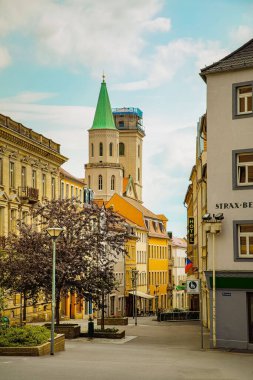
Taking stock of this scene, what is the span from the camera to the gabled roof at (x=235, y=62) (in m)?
31.5

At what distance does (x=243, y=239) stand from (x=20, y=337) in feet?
34.9

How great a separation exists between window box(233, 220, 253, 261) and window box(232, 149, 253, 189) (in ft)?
5.27

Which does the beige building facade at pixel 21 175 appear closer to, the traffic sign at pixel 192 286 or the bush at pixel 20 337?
the traffic sign at pixel 192 286

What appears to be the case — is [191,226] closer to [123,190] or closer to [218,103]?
[218,103]

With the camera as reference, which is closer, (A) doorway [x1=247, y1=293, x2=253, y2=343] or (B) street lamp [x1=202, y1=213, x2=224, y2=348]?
(A) doorway [x1=247, y1=293, x2=253, y2=343]

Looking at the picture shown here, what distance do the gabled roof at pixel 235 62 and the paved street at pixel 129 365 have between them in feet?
39.0

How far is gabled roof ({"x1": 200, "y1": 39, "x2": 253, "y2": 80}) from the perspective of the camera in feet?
103

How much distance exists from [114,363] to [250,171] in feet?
37.5

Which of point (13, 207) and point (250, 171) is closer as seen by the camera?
point (250, 171)

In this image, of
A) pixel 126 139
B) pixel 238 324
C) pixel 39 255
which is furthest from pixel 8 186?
pixel 126 139

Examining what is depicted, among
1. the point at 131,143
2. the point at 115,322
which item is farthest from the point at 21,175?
the point at 131,143

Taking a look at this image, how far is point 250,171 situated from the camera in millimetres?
31406

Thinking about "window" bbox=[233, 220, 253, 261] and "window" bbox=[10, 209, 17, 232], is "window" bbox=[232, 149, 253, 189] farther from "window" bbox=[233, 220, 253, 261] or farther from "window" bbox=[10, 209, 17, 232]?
"window" bbox=[10, 209, 17, 232]

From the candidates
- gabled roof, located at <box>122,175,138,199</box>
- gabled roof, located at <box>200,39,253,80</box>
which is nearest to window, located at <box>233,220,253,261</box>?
gabled roof, located at <box>200,39,253,80</box>
